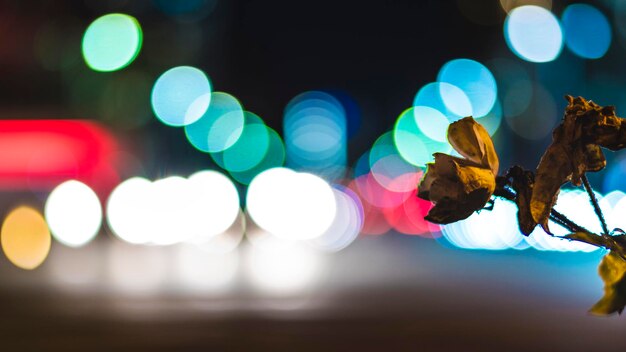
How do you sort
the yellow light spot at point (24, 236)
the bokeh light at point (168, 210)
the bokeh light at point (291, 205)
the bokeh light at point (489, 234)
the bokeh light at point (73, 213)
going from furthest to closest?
the bokeh light at point (291, 205)
the bokeh light at point (489, 234)
the bokeh light at point (168, 210)
the bokeh light at point (73, 213)
the yellow light spot at point (24, 236)

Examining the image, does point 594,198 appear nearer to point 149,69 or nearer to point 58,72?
point 58,72

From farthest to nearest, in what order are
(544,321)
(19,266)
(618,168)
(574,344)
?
1. (618,168)
2. (19,266)
3. (544,321)
4. (574,344)

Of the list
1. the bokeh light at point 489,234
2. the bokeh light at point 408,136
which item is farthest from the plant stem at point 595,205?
the bokeh light at point 408,136

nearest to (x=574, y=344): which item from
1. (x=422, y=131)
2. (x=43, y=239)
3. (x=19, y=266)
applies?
(x=19, y=266)

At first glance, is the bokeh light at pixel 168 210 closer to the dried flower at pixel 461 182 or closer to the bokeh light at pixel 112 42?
the bokeh light at pixel 112 42

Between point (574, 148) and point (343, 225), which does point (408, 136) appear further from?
point (574, 148)

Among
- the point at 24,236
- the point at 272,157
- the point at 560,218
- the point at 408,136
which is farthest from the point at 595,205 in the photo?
the point at 272,157

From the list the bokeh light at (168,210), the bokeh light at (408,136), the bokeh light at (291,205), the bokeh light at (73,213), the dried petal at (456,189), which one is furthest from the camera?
the bokeh light at (408,136)
